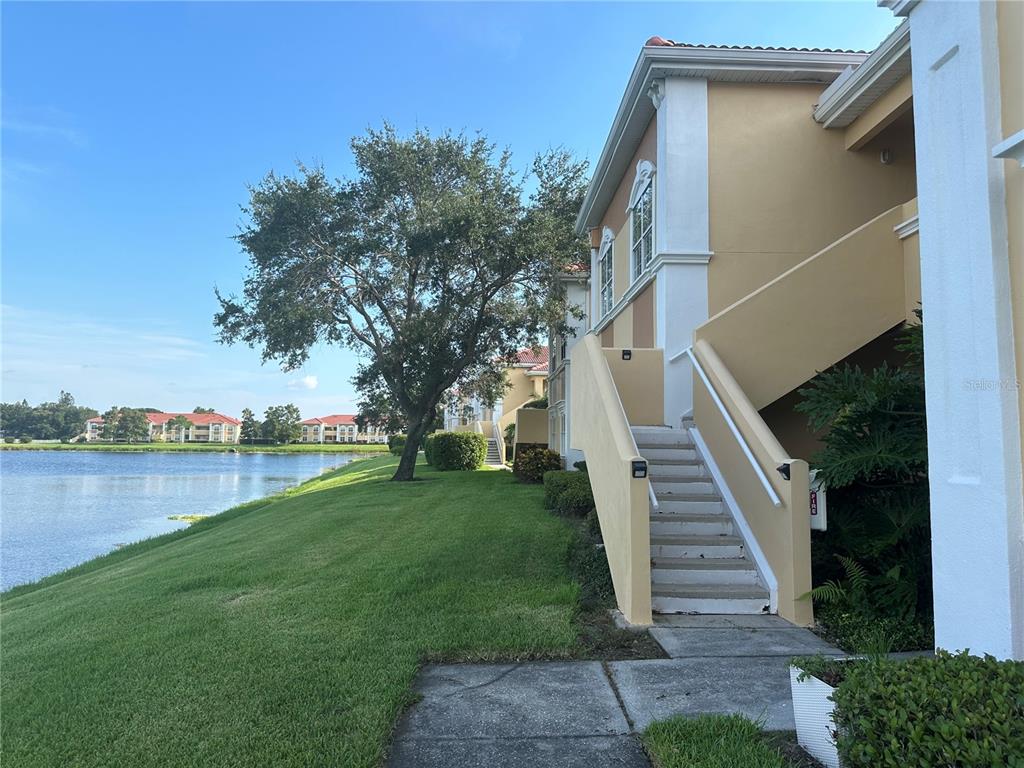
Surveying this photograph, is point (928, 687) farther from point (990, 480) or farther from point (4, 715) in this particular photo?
point (4, 715)

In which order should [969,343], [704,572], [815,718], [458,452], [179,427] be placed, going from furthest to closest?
[179,427], [458,452], [704,572], [969,343], [815,718]

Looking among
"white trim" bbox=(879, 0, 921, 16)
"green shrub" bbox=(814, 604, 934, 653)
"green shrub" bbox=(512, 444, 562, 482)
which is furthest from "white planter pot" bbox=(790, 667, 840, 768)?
"green shrub" bbox=(512, 444, 562, 482)

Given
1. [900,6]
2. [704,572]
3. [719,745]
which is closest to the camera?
[719,745]

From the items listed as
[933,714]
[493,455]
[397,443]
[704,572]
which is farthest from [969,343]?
[397,443]

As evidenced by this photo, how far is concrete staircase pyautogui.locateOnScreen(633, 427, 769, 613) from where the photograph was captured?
5.68 m

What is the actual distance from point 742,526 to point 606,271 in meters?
8.47

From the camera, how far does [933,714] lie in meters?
2.25

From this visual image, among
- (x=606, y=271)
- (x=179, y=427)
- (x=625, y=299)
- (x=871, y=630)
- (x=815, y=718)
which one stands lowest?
(x=871, y=630)

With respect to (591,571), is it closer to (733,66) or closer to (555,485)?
(555,485)

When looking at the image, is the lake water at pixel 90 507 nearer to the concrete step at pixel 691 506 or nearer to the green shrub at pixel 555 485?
the green shrub at pixel 555 485

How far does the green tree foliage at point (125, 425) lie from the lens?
333 ft

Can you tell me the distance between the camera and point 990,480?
3.13 m

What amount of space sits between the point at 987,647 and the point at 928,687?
109 cm

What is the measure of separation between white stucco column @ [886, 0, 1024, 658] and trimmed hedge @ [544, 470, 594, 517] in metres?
5.96
